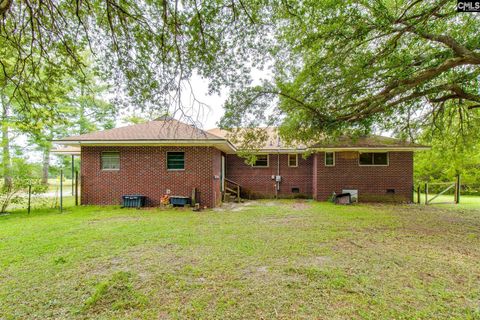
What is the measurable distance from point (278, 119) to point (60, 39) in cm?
605

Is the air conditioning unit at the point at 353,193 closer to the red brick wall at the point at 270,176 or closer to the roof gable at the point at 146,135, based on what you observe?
the red brick wall at the point at 270,176

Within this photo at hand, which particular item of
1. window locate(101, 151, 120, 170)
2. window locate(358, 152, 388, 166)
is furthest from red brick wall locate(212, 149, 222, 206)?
window locate(358, 152, 388, 166)

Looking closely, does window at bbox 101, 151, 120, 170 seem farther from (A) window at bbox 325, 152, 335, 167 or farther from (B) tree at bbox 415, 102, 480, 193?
(B) tree at bbox 415, 102, 480, 193

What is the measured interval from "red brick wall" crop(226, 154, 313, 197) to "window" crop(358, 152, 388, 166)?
2.78 metres

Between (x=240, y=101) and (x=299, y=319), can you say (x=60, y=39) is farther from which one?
(x=299, y=319)

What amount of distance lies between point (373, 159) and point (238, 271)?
12.0 metres

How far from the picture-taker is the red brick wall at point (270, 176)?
1457 centimetres

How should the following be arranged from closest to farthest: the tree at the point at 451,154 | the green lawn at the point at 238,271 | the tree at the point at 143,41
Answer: the green lawn at the point at 238,271 → the tree at the point at 143,41 → the tree at the point at 451,154

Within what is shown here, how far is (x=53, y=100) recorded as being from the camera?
4910 millimetres

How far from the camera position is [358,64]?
20.6 ft

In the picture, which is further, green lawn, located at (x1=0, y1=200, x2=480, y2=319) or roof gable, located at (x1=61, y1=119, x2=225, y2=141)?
roof gable, located at (x1=61, y1=119, x2=225, y2=141)

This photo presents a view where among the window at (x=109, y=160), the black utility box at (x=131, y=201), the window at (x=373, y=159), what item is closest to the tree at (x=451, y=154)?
the window at (x=373, y=159)

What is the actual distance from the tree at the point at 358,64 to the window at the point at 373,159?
4705 mm

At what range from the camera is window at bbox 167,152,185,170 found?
34.9 feet
